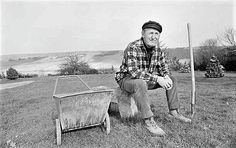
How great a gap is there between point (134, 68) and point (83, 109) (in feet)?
3.57

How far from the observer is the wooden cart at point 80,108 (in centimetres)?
278

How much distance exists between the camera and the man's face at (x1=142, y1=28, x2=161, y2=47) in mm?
3473

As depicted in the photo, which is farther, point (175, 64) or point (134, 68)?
point (175, 64)

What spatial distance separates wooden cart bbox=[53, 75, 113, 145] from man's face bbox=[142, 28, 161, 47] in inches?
44.5

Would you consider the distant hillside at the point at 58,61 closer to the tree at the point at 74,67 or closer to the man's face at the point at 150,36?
the tree at the point at 74,67

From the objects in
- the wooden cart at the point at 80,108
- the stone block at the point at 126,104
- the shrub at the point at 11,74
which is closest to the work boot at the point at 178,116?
the stone block at the point at 126,104

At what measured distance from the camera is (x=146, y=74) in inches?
134

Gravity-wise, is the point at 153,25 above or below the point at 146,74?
above

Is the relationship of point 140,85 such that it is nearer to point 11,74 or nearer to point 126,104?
point 126,104

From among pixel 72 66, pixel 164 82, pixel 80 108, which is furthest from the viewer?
pixel 72 66

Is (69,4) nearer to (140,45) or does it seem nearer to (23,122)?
(140,45)

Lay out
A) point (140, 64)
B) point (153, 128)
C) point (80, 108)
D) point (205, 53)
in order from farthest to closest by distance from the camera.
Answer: point (205, 53) → point (140, 64) → point (153, 128) → point (80, 108)

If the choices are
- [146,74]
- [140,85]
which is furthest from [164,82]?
[140,85]

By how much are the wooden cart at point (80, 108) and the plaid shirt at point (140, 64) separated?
2.16 ft
